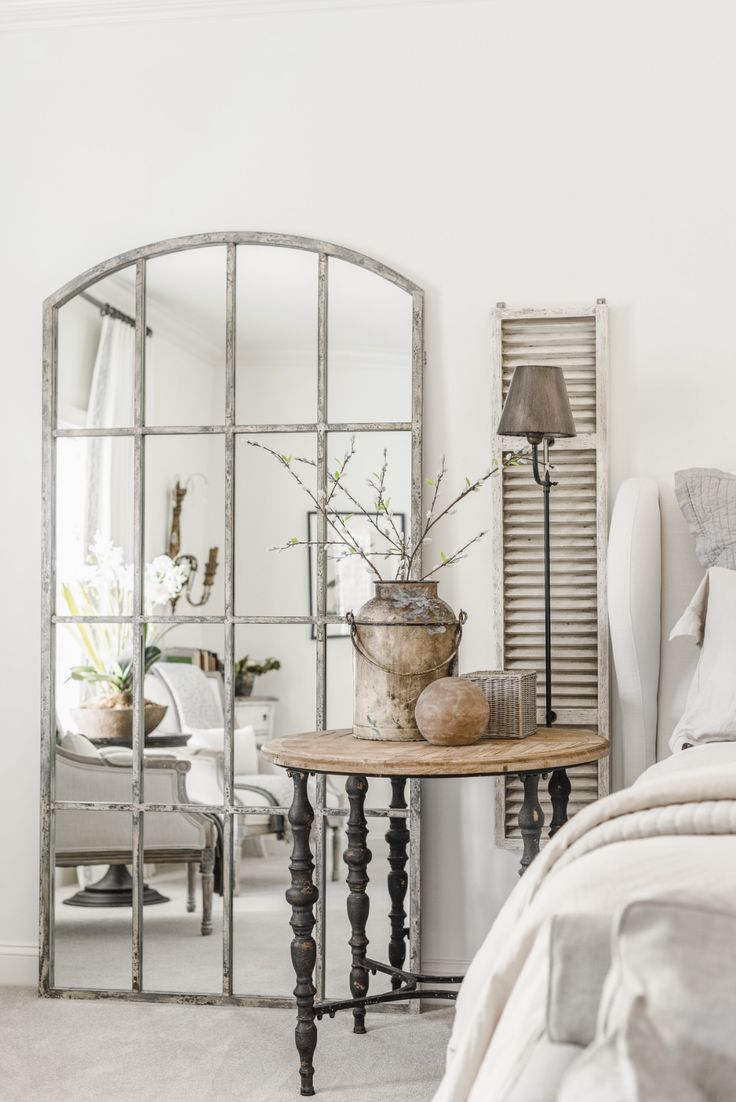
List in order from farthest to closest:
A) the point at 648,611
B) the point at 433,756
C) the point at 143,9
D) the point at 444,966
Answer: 1. the point at 143,9
2. the point at 444,966
3. the point at 648,611
4. the point at 433,756

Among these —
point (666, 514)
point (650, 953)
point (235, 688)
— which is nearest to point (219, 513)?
point (235, 688)

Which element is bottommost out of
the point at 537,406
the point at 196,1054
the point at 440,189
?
the point at 196,1054

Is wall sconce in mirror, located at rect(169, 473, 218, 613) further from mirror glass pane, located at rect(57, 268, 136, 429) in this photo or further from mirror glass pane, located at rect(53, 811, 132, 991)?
mirror glass pane, located at rect(53, 811, 132, 991)

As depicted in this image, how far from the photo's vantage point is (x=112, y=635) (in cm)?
312

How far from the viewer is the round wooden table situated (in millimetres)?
2219

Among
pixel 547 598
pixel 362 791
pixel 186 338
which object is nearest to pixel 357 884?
pixel 362 791

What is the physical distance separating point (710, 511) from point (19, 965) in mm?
2195

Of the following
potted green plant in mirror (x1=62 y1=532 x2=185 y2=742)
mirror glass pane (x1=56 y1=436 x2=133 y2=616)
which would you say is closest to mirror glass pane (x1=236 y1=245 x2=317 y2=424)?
mirror glass pane (x1=56 y1=436 x2=133 y2=616)

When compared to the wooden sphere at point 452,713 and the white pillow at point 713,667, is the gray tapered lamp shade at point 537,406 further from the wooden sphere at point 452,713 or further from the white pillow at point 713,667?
the wooden sphere at point 452,713

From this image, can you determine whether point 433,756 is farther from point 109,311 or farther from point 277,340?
point 109,311

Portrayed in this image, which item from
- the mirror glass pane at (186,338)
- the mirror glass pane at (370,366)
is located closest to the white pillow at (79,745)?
the mirror glass pane at (186,338)

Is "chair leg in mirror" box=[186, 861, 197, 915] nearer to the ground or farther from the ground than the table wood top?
nearer to the ground

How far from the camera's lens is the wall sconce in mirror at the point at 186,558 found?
305 centimetres

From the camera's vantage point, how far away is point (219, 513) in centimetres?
305
